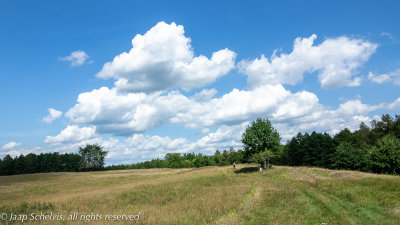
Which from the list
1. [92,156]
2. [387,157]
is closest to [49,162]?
[92,156]

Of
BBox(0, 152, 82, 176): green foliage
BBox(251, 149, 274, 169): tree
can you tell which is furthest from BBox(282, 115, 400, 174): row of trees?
BBox(0, 152, 82, 176): green foliage

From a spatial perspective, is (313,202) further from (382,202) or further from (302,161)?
(302,161)

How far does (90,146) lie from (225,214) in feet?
417

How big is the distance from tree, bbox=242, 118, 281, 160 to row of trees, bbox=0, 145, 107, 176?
9555 centimetres

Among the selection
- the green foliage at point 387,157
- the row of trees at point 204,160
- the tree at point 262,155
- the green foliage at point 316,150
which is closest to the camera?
the green foliage at point 387,157

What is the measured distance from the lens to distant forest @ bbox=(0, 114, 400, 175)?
5662 cm

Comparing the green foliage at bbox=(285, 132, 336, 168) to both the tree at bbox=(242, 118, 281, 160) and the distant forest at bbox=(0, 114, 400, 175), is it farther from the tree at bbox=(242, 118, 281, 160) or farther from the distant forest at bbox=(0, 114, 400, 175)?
the tree at bbox=(242, 118, 281, 160)

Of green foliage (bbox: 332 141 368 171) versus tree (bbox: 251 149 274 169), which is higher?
tree (bbox: 251 149 274 169)

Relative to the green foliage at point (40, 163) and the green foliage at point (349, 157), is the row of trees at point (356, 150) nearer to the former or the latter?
the green foliage at point (349, 157)

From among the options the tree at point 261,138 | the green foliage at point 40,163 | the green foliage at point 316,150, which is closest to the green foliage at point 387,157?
the tree at point 261,138

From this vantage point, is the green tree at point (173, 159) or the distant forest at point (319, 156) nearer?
the distant forest at point (319, 156)

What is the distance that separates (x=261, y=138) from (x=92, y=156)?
101 m

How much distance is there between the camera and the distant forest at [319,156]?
5662 cm

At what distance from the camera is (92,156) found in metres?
129
